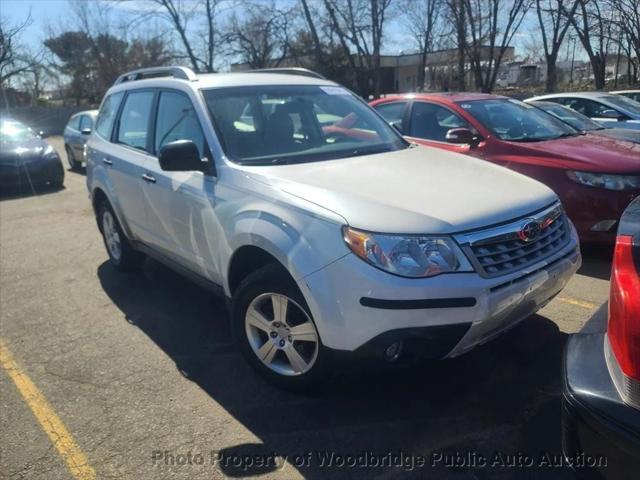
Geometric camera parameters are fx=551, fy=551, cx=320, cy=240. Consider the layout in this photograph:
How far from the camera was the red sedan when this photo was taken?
4992mm

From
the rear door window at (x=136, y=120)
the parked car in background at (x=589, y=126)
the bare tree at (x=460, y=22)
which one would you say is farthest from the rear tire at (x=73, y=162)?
the bare tree at (x=460, y=22)

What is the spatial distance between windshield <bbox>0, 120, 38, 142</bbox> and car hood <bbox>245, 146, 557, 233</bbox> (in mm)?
10114

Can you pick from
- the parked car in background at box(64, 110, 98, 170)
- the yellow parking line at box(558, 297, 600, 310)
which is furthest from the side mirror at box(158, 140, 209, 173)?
the parked car in background at box(64, 110, 98, 170)

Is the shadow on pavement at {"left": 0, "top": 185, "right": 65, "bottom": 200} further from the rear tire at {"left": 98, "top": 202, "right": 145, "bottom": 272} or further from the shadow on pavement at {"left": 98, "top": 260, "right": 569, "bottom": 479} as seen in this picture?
the shadow on pavement at {"left": 98, "top": 260, "right": 569, "bottom": 479}

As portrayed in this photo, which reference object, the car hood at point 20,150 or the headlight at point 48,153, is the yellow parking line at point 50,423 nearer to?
the car hood at point 20,150

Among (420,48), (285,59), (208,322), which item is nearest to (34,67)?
(285,59)

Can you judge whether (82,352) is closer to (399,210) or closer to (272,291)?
(272,291)

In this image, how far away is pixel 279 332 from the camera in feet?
10.0

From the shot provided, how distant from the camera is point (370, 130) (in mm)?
4223

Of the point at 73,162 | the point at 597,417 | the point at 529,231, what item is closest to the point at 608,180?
the point at 529,231

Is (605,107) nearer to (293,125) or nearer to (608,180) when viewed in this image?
(608,180)

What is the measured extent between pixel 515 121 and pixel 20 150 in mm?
9420

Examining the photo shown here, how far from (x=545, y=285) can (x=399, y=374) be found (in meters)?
1.01

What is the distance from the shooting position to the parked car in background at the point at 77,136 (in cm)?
1350
